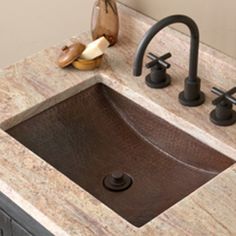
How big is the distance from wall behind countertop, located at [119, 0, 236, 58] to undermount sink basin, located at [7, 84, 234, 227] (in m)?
0.24

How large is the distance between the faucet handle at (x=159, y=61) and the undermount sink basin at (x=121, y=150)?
123 millimetres

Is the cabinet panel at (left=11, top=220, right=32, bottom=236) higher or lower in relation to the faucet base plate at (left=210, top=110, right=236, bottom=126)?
lower

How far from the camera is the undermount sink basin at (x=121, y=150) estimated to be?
1.92 meters

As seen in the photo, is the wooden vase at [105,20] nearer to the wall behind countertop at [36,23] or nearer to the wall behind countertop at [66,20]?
the wall behind countertop at [66,20]

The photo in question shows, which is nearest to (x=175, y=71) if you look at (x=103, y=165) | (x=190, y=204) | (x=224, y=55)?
(x=224, y=55)

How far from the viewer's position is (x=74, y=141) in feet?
6.77

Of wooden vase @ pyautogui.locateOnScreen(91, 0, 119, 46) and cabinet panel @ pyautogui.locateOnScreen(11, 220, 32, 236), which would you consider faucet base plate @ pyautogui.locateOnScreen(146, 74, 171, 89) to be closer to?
wooden vase @ pyautogui.locateOnScreen(91, 0, 119, 46)

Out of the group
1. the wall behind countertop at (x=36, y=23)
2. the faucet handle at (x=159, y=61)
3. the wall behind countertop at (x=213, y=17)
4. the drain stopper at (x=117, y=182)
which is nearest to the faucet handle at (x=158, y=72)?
the faucet handle at (x=159, y=61)

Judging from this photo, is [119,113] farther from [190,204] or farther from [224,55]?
[190,204]

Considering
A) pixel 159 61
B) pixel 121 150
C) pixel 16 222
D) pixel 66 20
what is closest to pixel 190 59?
pixel 159 61

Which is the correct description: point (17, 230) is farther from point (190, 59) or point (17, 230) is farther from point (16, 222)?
point (190, 59)

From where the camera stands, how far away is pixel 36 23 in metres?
2.59

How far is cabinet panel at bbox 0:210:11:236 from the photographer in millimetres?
1908

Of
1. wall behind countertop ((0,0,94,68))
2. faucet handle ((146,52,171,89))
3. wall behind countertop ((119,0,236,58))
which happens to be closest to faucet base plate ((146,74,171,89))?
faucet handle ((146,52,171,89))
